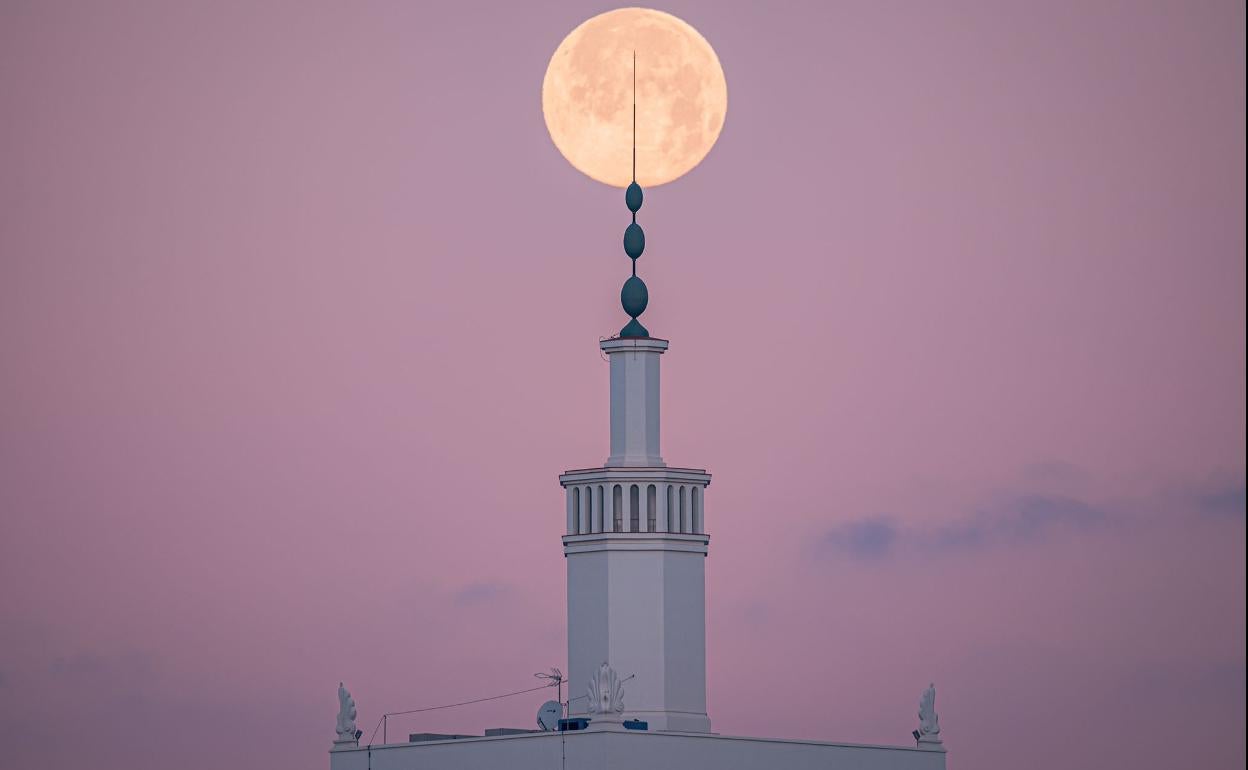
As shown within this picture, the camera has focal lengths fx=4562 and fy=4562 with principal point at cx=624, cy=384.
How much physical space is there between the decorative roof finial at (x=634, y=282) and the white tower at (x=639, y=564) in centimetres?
118

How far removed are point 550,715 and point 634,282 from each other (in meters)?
17.3

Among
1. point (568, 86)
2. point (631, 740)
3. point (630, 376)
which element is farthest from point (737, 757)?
point (568, 86)

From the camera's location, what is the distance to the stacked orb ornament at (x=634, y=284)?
173375 millimetres

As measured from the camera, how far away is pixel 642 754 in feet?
541

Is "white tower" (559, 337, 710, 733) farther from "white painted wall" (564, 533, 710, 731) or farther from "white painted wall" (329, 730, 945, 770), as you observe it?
"white painted wall" (329, 730, 945, 770)

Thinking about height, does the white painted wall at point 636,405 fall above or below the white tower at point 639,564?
above

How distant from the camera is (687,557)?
172000 mm

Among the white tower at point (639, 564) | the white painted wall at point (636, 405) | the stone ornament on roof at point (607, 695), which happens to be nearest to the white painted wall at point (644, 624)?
the white tower at point (639, 564)

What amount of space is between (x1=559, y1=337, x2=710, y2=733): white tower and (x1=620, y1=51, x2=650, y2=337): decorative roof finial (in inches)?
46.4

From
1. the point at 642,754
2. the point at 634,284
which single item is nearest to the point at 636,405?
the point at 634,284

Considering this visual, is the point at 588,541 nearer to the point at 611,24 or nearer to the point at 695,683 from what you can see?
the point at 695,683

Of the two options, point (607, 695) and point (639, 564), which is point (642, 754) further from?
point (639, 564)

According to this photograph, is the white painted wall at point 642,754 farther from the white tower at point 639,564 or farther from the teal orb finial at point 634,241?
the teal orb finial at point 634,241

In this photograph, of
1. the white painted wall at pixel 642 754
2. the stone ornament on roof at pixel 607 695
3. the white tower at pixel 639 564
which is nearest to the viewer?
the white painted wall at pixel 642 754
